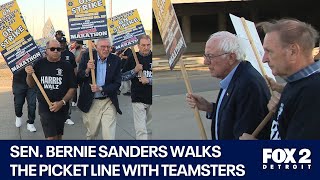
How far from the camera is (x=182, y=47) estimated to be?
379 centimetres

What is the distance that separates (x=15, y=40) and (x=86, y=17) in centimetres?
95

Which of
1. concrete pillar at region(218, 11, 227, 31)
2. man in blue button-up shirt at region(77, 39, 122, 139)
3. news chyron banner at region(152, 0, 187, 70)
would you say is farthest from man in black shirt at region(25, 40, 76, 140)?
concrete pillar at region(218, 11, 227, 31)

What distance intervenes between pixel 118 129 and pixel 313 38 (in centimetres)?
600

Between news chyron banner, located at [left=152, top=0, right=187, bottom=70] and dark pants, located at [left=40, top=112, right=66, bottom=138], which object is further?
dark pants, located at [left=40, top=112, right=66, bottom=138]

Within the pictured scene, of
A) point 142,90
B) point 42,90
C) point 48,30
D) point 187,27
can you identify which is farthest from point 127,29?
point 187,27

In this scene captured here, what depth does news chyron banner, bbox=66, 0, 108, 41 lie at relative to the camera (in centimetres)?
562

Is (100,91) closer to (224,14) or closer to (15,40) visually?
(15,40)

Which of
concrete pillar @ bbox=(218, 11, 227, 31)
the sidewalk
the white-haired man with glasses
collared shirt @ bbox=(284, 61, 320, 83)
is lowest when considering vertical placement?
the sidewalk

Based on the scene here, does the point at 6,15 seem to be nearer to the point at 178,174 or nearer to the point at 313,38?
the point at 178,174

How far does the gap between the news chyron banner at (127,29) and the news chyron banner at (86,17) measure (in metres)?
1.45

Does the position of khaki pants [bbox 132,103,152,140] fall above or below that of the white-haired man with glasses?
below

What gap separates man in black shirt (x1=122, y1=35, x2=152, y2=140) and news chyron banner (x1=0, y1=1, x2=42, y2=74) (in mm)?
1655

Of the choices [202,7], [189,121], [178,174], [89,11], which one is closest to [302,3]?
[202,7]

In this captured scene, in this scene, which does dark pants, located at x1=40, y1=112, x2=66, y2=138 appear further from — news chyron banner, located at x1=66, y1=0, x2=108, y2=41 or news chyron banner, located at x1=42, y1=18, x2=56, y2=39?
news chyron banner, located at x1=42, y1=18, x2=56, y2=39
